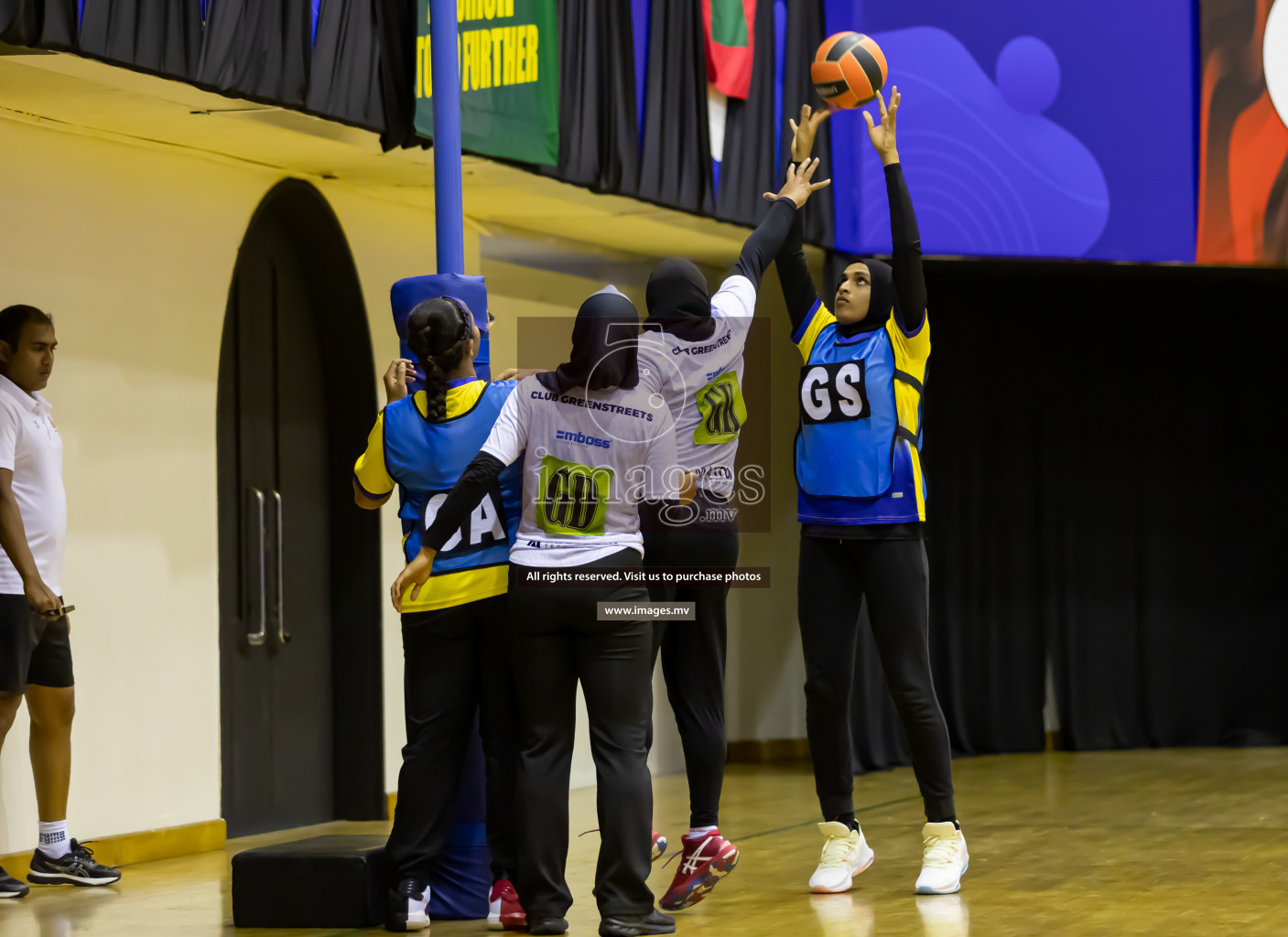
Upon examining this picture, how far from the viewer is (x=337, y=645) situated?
6754 mm

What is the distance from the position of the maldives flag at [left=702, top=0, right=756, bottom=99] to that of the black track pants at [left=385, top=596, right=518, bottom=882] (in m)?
3.65

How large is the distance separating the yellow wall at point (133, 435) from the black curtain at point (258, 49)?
96 cm

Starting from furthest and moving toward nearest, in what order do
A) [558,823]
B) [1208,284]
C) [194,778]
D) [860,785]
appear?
[1208,284] < [860,785] < [194,778] < [558,823]

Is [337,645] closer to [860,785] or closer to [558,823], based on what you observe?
[860,785]

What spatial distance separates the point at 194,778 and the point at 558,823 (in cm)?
248

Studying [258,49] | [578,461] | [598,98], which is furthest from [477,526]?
[598,98]

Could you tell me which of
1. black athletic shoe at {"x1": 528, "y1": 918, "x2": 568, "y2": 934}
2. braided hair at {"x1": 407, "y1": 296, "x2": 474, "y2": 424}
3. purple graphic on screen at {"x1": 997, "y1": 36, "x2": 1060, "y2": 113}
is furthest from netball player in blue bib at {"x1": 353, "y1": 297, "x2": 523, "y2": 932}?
purple graphic on screen at {"x1": 997, "y1": 36, "x2": 1060, "y2": 113}

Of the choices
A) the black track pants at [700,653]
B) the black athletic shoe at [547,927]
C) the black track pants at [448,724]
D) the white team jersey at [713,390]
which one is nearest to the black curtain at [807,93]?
the white team jersey at [713,390]

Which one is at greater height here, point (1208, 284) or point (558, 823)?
point (1208, 284)

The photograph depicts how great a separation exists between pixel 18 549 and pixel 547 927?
6.56ft

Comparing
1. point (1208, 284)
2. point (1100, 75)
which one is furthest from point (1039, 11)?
point (1208, 284)

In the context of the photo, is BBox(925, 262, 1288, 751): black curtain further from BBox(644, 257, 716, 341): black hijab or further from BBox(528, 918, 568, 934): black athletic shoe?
BBox(528, 918, 568, 934): black athletic shoe

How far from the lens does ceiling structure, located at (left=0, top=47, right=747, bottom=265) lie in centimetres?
488

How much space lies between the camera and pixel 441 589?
4020 millimetres
